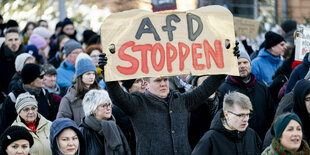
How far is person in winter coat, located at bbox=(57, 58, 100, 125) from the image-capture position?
9.80 meters

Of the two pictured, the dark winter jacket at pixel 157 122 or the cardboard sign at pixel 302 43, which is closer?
the dark winter jacket at pixel 157 122

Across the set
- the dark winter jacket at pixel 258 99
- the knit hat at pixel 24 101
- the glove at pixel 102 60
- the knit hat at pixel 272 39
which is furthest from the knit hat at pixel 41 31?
the glove at pixel 102 60

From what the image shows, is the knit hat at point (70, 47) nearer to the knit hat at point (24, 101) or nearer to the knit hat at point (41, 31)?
the knit hat at point (24, 101)

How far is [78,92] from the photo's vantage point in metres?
10.0

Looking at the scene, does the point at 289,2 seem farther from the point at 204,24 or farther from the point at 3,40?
the point at 204,24

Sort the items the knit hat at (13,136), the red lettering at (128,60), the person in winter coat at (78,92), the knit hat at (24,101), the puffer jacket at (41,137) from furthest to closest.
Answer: the person in winter coat at (78,92), the knit hat at (24,101), the puffer jacket at (41,137), the knit hat at (13,136), the red lettering at (128,60)

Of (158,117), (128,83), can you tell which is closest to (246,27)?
(128,83)

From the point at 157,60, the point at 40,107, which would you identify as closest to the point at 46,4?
the point at 40,107

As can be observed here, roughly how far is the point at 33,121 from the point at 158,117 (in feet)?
7.61

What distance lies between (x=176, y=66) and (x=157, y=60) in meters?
0.20

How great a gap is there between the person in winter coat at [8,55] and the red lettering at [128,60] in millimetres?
5565

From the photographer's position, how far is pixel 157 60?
295 inches

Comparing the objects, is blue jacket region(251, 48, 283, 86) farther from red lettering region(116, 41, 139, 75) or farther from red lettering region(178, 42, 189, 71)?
red lettering region(116, 41, 139, 75)

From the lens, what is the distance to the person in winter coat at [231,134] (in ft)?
25.3
